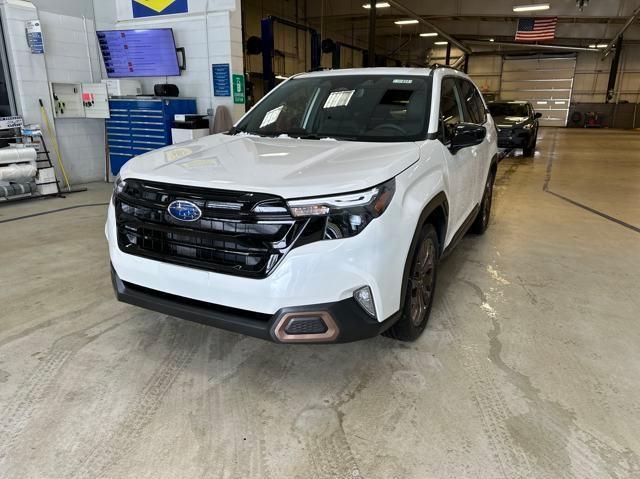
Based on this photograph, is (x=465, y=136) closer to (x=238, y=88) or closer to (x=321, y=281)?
(x=321, y=281)

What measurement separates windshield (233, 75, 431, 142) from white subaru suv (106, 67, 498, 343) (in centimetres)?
5

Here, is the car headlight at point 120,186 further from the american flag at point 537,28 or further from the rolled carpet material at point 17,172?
A: the american flag at point 537,28

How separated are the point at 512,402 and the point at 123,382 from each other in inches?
73.8

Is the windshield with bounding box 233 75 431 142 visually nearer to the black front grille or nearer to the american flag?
the black front grille

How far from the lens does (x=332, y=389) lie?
2.27m

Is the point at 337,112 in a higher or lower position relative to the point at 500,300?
higher

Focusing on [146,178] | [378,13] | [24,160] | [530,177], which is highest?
[378,13]

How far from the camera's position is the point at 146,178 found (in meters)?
2.16

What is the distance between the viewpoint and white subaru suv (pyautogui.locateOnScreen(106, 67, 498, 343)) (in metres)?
1.91

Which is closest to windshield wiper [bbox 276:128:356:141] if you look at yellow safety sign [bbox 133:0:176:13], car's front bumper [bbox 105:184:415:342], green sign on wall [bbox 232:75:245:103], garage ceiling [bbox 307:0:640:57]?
car's front bumper [bbox 105:184:415:342]

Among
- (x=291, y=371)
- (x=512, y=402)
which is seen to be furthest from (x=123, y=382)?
(x=512, y=402)

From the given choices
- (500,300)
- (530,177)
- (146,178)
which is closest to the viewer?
(146,178)

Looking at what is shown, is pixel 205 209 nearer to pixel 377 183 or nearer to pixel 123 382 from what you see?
pixel 377 183

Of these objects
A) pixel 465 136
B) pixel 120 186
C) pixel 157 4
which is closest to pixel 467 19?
pixel 157 4
